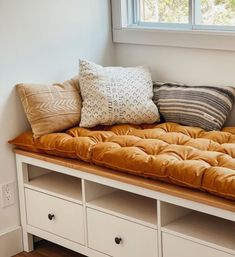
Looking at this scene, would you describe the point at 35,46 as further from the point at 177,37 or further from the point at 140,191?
the point at 140,191

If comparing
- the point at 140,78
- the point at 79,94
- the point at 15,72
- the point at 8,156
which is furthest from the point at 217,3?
the point at 8,156

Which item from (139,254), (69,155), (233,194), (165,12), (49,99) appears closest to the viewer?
(233,194)

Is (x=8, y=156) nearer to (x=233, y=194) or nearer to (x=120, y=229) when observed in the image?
(x=120, y=229)

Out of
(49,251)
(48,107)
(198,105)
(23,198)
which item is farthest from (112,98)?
(49,251)

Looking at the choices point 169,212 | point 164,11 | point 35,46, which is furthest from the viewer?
→ point 164,11

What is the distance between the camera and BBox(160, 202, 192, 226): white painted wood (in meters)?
2.64

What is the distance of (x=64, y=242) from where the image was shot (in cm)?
312

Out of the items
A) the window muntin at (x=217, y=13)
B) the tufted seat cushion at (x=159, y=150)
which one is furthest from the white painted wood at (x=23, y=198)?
the window muntin at (x=217, y=13)

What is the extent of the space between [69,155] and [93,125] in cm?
28

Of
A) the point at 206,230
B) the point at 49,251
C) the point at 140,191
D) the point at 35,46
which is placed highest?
the point at 35,46

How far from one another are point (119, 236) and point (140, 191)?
28cm

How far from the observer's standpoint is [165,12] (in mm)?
3500

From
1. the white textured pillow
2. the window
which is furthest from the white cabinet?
the window

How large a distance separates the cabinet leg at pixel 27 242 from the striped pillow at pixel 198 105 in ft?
3.22
